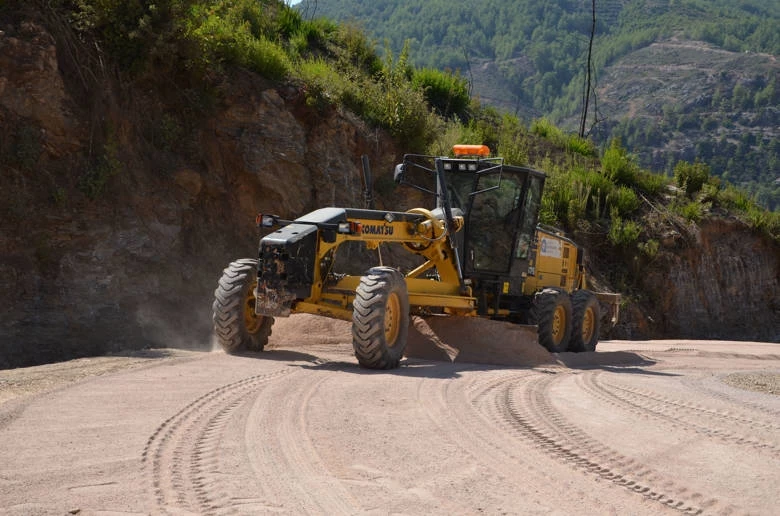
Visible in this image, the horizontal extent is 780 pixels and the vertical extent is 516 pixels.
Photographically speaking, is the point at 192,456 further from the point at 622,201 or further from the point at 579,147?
the point at 579,147

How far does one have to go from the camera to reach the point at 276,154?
1667 centimetres

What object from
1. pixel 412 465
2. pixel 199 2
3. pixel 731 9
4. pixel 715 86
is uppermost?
pixel 731 9

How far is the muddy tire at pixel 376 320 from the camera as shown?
365 inches

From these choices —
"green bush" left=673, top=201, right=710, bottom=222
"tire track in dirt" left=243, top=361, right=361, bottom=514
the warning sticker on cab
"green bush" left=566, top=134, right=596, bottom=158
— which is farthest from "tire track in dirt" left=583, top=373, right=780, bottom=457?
"green bush" left=566, top=134, right=596, bottom=158

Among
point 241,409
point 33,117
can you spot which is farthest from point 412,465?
point 33,117

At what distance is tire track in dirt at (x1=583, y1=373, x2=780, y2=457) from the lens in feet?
20.7

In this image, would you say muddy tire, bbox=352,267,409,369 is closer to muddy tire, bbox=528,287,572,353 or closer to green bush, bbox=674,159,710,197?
muddy tire, bbox=528,287,572,353

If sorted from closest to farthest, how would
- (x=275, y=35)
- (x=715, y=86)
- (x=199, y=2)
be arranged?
(x=199, y=2), (x=275, y=35), (x=715, y=86)

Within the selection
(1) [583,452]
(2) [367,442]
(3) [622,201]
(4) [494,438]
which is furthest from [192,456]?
(3) [622,201]

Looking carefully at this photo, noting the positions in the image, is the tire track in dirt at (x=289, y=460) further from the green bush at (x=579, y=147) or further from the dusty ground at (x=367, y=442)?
the green bush at (x=579, y=147)

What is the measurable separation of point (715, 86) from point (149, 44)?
254ft

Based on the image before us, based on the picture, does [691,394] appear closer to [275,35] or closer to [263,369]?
[263,369]

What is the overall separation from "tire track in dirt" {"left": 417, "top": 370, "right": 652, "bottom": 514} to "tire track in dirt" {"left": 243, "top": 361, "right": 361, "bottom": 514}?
0.95 metres

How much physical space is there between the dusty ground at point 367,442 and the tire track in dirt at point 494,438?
0.06 feet
